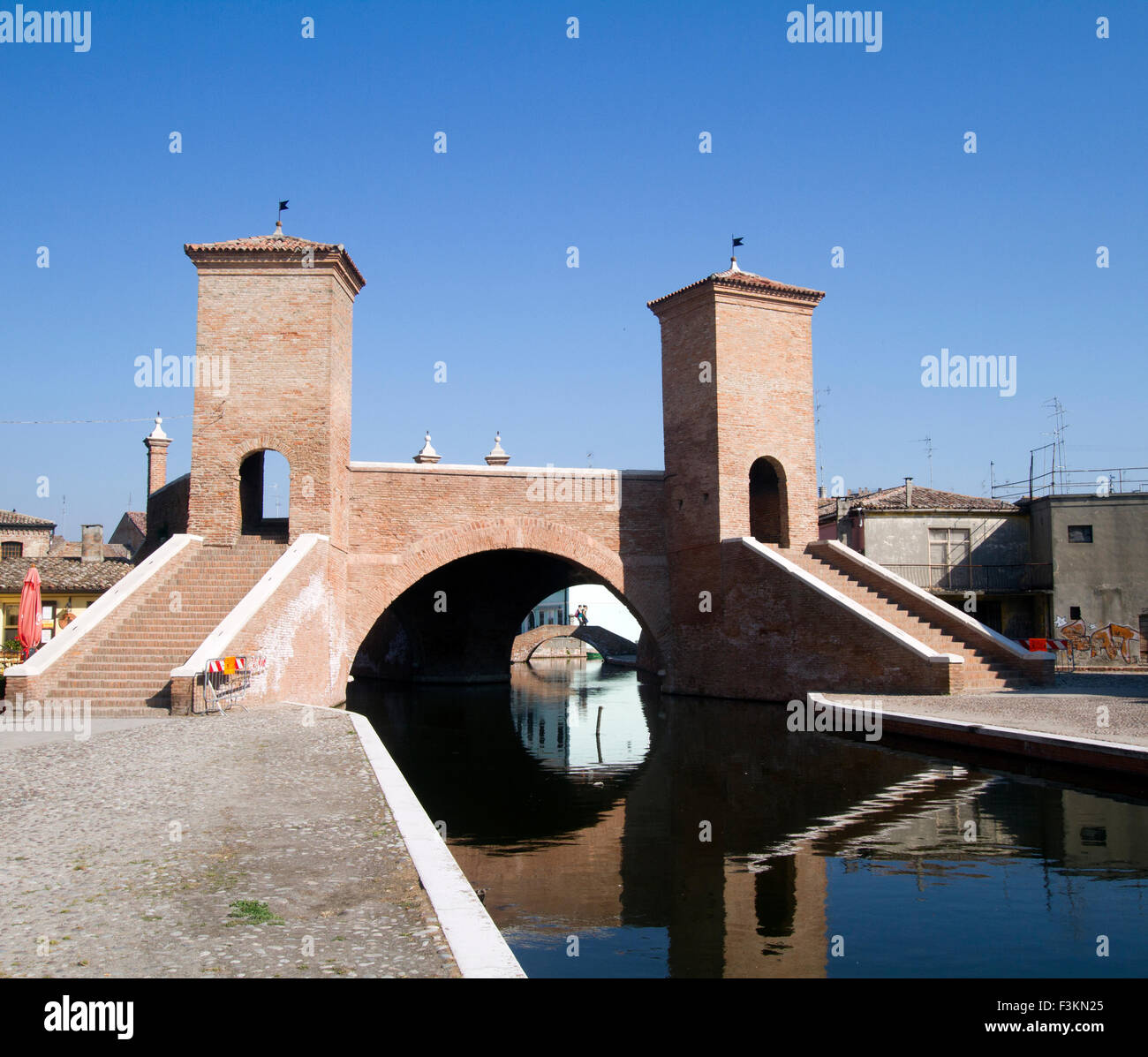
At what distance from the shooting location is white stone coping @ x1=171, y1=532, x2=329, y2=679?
39.4 feet

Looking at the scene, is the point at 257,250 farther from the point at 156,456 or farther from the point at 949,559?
the point at 949,559

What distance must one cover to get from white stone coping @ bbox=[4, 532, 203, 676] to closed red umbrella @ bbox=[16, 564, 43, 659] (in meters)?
0.29

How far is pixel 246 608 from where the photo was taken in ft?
44.0

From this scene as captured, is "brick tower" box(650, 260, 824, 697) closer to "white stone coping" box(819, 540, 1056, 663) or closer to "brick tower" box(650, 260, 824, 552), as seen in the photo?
"brick tower" box(650, 260, 824, 552)

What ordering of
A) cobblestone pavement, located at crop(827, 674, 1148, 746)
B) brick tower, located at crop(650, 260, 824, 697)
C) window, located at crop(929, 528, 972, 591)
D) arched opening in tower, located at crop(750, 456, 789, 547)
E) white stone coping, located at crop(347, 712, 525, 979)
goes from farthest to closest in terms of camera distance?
window, located at crop(929, 528, 972, 591) → arched opening in tower, located at crop(750, 456, 789, 547) → brick tower, located at crop(650, 260, 824, 697) → cobblestone pavement, located at crop(827, 674, 1148, 746) → white stone coping, located at crop(347, 712, 525, 979)

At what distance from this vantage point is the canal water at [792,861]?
529 centimetres

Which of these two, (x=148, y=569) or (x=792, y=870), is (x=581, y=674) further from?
(x=792, y=870)

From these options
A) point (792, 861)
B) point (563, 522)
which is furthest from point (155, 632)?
point (792, 861)

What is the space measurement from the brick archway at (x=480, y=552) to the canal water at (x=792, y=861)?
582 cm

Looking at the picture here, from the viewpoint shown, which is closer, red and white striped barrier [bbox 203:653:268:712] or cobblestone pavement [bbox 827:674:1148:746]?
cobblestone pavement [bbox 827:674:1148:746]

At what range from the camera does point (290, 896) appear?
4.49m

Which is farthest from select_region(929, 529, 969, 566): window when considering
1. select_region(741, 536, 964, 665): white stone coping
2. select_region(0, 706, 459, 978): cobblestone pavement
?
select_region(0, 706, 459, 978): cobblestone pavement

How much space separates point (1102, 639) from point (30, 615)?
22982 mm
